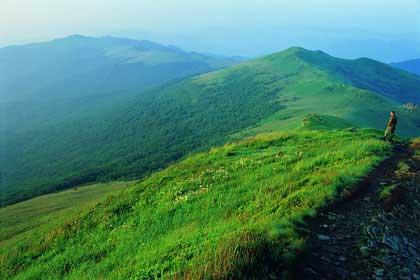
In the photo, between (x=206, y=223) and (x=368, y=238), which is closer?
(x=368, y=238)

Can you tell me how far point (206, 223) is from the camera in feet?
48.7

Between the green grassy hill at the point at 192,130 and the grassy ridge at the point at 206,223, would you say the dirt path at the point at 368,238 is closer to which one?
the grassy ridge at the point at 206,223

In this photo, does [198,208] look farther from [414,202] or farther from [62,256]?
[414,202]

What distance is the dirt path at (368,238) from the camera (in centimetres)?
984

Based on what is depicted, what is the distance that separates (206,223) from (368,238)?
560 cm

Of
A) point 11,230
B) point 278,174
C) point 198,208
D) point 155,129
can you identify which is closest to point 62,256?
point 198,208

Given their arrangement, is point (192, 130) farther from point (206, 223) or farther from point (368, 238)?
point (368, 238)

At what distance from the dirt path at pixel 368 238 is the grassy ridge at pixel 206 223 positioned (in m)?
0.59

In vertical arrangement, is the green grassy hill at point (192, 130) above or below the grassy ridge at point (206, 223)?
below

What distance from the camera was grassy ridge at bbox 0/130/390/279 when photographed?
32.6 feet

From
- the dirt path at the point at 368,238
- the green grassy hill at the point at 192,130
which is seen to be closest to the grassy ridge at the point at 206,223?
the dirt path at the point at 368,238

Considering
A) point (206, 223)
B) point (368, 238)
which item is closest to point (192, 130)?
point (206, 223)

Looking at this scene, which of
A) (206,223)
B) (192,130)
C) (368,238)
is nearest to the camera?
(368,238)

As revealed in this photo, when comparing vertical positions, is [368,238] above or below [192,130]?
above
